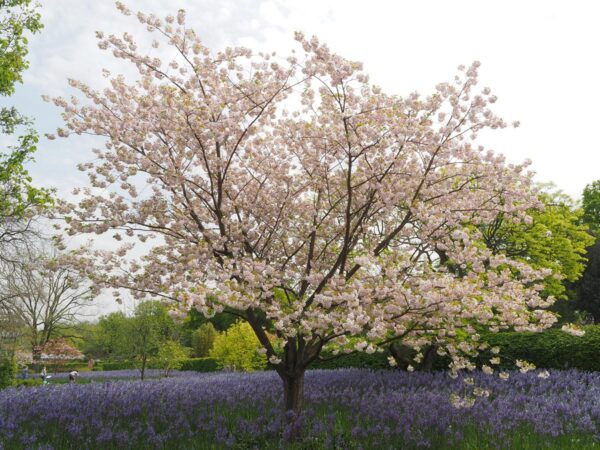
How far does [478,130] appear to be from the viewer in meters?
8.93

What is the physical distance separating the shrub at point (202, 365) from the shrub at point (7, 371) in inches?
600

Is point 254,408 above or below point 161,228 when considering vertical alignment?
below

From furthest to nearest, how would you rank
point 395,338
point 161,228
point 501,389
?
point 501,389
point 161,228
point 395,338

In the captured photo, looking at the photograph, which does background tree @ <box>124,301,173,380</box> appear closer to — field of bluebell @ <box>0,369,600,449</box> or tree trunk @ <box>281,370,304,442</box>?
field of bluebell @ <box>0,369,600,449</box>

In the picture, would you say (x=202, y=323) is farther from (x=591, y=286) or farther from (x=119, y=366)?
(x=591, y=286)

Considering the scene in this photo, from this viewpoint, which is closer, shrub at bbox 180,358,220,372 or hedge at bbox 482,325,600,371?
hedge at bbox 482,325,600,371

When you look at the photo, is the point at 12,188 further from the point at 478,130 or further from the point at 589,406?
the point at 589,406

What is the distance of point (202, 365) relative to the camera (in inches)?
1388

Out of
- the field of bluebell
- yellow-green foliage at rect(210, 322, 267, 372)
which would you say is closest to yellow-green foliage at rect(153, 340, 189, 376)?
yellow-green foliage at rect(210, 322, 267, 372)

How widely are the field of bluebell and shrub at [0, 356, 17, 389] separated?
820 cm

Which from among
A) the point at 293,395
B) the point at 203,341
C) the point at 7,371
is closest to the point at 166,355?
the point at 7,371

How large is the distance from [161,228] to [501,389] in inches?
335

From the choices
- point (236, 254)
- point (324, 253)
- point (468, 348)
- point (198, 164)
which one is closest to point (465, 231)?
point (468, 348)

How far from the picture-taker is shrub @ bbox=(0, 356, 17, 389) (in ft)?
63.1
